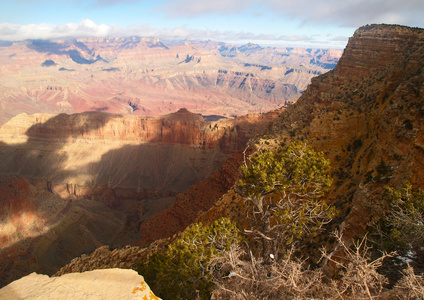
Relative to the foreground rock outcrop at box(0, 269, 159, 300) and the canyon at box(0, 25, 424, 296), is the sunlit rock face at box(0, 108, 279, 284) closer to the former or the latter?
the canyon at box(0, 25, 424, 296)

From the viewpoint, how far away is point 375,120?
1928 cm

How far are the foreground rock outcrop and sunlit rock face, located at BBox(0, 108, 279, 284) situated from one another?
3451 cm

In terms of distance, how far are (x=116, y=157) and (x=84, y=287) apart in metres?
60.5

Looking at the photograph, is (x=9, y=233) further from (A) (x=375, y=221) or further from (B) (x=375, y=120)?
(B) (x=375, y=120)

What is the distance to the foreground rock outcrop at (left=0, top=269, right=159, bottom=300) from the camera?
7.82 metres

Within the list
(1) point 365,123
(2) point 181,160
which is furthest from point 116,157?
(1) point 365,123

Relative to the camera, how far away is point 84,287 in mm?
8320

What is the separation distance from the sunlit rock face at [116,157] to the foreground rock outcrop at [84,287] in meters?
34.5

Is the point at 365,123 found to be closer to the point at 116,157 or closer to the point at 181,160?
the point at 181,160

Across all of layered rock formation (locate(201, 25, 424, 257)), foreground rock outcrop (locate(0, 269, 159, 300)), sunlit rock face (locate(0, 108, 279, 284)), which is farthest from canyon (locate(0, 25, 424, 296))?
foreground rock outcrop (locate(0, 269, 159, 300))

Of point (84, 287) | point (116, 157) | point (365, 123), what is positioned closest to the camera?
point (84, 287)

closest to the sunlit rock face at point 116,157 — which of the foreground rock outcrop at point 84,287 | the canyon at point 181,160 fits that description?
the canyon at point 181,160

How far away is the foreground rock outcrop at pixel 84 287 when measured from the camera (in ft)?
25.7

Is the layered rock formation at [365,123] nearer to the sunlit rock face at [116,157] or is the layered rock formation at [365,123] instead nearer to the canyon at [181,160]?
the canyon at [181,160]
